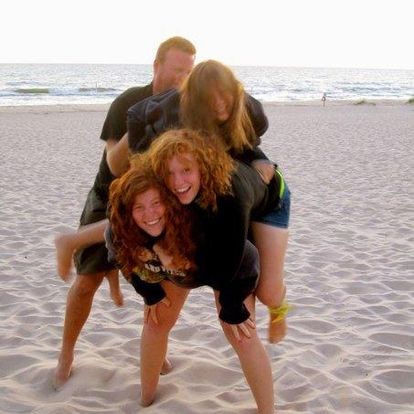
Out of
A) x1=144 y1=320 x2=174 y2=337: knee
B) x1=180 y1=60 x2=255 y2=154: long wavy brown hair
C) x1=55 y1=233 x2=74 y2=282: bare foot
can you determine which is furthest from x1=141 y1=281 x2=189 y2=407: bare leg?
x1=180 y1=60 x2=255 y2=154: long wavy brown hair

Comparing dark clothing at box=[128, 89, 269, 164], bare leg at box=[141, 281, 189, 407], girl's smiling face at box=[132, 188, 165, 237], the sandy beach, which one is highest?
dark clothing at box=[128, 89, 269, 164]

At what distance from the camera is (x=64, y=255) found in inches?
110

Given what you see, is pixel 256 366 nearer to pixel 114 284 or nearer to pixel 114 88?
pixel 114 284

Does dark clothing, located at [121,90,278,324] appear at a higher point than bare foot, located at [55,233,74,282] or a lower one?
higher

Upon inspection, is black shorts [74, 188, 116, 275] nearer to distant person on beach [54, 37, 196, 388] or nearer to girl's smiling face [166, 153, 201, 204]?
distant person on beach [54, 37, 196, 388]

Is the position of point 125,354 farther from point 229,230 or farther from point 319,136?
point 319,136

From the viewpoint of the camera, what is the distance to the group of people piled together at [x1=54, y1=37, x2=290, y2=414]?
2.35 m

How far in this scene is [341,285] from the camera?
4.74 m

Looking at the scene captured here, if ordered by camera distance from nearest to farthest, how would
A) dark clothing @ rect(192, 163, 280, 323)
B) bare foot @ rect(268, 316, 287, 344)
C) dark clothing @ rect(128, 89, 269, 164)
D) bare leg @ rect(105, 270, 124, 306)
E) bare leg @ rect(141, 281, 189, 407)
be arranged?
dark clothing @ rect(192, 163, 280, 323) → dark clothing @ rect(128, 89, 269, 164) → bare leg @ rect(141, 281, 189, 407) → bare foot @ rect(268, 316, 287, 344) → bare leg @ rect(105, 270, 124, 306)

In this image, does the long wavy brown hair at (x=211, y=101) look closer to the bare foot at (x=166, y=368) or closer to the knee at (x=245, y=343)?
the knee at (x=245, y=343)

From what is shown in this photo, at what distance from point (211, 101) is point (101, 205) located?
1.01 meters

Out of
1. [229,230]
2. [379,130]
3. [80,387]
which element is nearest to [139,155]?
[229,230]

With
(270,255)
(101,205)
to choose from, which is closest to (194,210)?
(270,255)

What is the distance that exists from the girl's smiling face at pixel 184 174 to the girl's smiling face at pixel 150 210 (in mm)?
95
